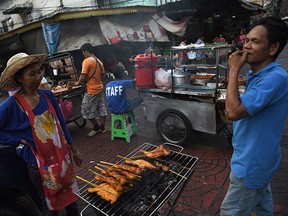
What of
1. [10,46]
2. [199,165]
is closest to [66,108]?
[199,165]

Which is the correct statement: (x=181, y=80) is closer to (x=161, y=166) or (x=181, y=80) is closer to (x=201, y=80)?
(x=201, y=80)

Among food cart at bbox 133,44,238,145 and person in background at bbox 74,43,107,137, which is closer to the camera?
food cart at bbox 133,44,238,145

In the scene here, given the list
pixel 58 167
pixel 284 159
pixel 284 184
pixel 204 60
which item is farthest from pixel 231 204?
pixel 204 60

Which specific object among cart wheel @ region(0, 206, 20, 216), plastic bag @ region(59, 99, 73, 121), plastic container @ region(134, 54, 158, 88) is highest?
plastic container @ region(134, 54, 158, 88)

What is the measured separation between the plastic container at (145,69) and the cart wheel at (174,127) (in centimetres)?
72

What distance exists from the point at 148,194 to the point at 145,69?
117 inches

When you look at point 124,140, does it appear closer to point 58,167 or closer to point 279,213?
point 58,167

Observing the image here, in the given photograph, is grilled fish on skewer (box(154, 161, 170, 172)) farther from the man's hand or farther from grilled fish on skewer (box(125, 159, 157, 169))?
the man's hand

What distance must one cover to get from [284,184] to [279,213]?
2.16 ft

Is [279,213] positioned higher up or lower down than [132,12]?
lower down

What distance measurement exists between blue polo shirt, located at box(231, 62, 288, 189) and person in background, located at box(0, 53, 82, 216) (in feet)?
5.76

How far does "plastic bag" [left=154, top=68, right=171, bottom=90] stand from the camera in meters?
4.47

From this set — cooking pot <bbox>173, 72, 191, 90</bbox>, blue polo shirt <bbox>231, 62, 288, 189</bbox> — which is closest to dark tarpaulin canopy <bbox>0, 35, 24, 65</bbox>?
cooking pot <bbox>173, 72, 191, 90</bbox>

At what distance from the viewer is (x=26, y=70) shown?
219 cm
